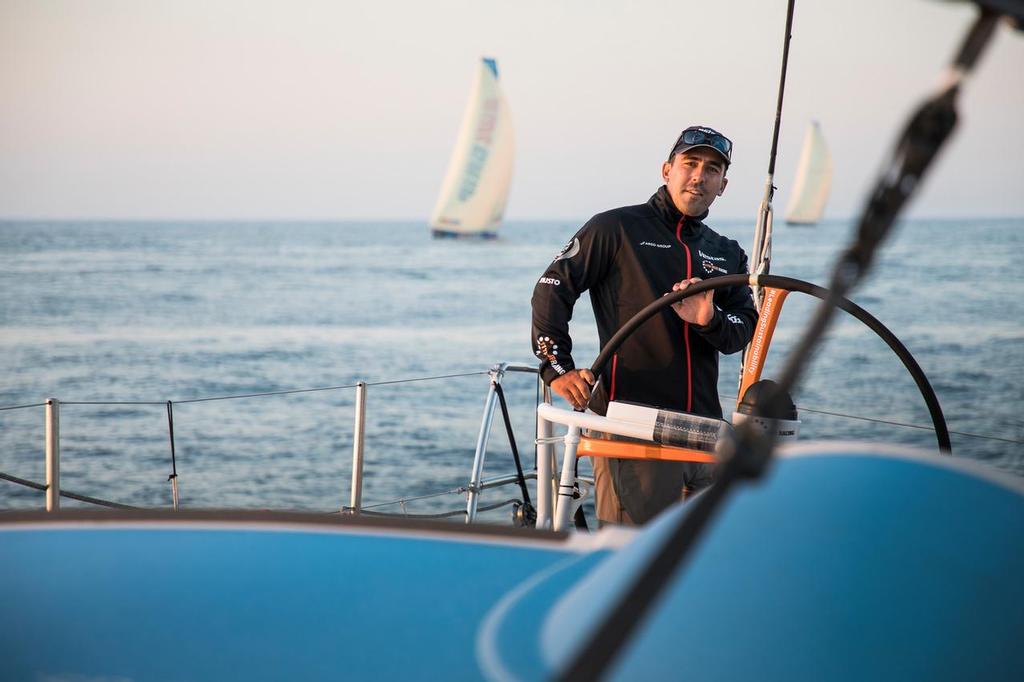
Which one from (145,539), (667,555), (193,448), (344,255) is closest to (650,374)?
(145,539)

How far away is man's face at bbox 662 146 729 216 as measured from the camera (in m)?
2.82

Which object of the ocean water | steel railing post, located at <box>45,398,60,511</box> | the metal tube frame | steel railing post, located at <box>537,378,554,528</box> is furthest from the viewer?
the ocean water

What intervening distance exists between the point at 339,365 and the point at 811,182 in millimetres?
35129

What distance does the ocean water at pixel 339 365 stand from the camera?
1086cm

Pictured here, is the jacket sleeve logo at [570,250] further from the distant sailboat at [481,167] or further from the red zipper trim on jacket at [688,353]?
the distant sailboat at [481,167]

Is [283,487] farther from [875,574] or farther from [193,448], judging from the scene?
[875,574]

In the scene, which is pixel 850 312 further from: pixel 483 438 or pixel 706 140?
pixel 483 438

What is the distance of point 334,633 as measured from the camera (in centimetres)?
97

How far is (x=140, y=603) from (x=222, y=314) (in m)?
24.4

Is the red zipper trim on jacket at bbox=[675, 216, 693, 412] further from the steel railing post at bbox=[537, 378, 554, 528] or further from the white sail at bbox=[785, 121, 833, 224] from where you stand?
the white sail at bbox=[785, 121, 833, 224]

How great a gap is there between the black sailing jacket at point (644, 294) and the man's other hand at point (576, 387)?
303mm

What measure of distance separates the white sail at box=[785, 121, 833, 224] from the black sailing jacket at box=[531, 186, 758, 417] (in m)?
43.5

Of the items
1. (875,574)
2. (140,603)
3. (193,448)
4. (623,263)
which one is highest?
(623,263)

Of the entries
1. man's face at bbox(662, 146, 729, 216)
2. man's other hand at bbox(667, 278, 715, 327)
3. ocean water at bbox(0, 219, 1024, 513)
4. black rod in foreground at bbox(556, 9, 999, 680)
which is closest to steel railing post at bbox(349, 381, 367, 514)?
ocean water at bbox(0, 219, 1024, 513)
